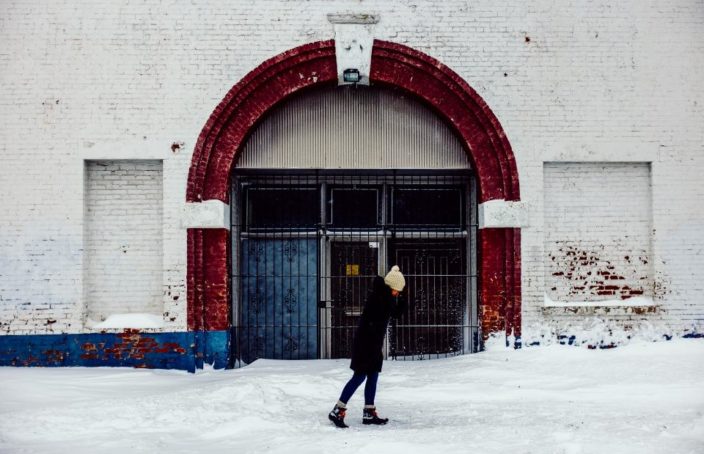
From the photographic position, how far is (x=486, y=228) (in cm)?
972

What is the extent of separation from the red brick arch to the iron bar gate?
56 cm

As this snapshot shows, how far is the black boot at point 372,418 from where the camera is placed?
270 inches

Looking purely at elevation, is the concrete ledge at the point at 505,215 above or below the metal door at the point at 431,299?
above

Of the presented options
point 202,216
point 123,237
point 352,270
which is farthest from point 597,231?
point 123,237

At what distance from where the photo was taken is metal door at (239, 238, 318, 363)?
10281mm

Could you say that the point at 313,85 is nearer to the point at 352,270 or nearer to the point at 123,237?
the point at 352,270

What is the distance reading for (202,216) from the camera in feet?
31.3

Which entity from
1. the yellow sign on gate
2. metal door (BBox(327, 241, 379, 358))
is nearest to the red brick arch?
metal door (BBox(327, 241, 379, 358))

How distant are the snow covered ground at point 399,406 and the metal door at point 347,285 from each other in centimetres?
60

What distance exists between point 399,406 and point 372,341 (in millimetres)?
1224

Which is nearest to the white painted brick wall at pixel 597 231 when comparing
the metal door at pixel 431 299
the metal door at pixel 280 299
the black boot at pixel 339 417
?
the metal door at pixel 431 299

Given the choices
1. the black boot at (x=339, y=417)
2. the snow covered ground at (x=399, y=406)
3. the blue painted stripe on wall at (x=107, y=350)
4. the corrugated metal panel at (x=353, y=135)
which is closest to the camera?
the snow covered ground at (x=399, y=406)

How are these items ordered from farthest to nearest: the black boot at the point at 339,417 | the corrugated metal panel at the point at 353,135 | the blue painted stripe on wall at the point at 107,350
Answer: the corrugated metal panel at the point at 353,135, the blue painted stripe on wall at the point at 107,350, the black boot at the point at 339,417

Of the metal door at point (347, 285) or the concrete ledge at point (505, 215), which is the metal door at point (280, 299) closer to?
the metal door at point (347, 285)
